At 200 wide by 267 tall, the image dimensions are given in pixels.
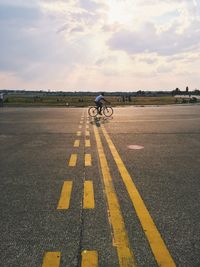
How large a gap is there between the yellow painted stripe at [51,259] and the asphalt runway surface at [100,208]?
1 cm

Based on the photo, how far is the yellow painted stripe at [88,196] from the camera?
6.07 metres

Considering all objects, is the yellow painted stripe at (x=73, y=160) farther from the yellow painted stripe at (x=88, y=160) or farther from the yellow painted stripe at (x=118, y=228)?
the yellow painted stripe at (x=118, y=228)

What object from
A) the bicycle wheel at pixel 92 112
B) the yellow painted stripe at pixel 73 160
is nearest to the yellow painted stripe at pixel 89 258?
the yellow painted stripe at pixel 73 160

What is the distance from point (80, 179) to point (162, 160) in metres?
3.07

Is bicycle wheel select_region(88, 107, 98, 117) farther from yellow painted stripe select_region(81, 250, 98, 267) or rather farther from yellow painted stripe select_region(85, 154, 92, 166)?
yellow painted stripe select_region(81, 250, 98, 267)

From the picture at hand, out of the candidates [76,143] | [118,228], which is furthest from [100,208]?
[76,143]

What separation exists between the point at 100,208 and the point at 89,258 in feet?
5.79

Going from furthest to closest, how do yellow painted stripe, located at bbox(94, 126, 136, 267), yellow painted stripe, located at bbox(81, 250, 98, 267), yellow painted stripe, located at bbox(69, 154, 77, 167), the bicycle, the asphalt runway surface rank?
1. the bicycle
2. yellow painted stripe, located at bbox(69, 154, 77, 167)
3. the asphalt runway surface
4. yellow painted stripe, located at bbox(94, 126, 136, 267)
5. yellow painted stripe, located at bbox(81, 250, 98, 267)

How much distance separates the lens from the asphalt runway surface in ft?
14.2

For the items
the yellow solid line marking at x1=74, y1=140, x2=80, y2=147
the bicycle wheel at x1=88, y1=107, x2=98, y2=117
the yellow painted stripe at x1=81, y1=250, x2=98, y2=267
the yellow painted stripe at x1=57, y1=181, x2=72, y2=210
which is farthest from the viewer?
the bicycle wheel at x1=88, y1=107, x2=98, y2=117

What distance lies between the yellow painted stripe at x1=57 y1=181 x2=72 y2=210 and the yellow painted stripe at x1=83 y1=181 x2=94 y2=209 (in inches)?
10.5

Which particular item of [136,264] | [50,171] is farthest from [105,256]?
[50,171]

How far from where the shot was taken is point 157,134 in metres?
16.7

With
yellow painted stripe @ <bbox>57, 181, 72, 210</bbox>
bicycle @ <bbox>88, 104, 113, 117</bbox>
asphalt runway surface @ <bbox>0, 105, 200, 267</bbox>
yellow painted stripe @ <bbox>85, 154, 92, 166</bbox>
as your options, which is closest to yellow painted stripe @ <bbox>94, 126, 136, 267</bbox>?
asphalt runway surface @ <bbox>0, 105, 200, 267</bbox>
